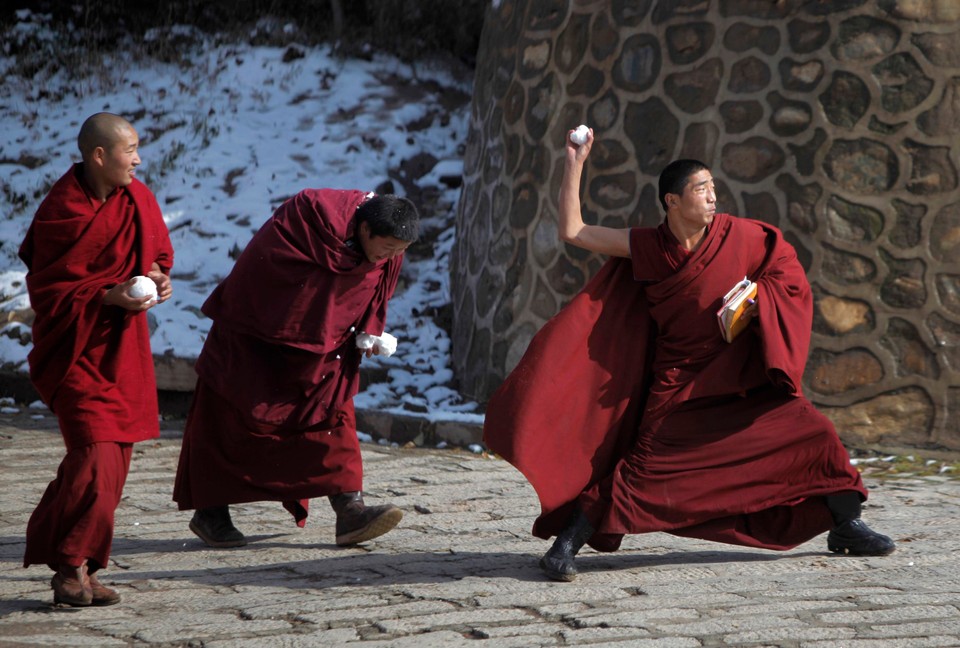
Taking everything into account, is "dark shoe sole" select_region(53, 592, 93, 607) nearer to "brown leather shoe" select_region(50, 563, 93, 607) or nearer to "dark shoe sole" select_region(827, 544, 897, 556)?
"brown leather shoe" select_region(50, 563, 93, 607)

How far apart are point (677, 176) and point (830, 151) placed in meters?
2.58

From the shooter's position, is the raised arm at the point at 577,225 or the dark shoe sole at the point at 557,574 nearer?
the dark shoe sole at the point at 557,574

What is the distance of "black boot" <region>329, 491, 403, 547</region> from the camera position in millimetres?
4586

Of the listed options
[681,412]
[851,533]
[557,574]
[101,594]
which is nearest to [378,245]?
[681,412]

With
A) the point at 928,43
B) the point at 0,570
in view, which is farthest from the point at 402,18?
the point at 0,570

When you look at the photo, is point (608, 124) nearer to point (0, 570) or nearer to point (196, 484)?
point (196, 484)

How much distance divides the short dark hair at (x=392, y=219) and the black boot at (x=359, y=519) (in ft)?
3.17

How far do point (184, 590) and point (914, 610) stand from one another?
7.20 ft

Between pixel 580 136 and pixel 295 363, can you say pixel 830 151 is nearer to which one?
pixel 580 136

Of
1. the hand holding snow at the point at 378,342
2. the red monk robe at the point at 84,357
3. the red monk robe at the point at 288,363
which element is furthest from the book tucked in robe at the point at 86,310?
the hand holding snow at the point at 378,342

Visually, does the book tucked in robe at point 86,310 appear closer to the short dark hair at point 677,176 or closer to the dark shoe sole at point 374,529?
the dark shoe sole at point 374,529

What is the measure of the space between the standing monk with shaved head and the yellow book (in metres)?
1.77

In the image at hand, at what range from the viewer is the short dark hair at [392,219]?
173 inches

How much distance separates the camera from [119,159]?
380cm
